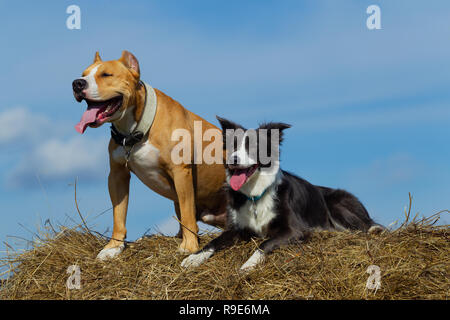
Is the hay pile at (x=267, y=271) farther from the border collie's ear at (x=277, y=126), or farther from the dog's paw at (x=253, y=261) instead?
the border collie's ear at (x=277, y=126)

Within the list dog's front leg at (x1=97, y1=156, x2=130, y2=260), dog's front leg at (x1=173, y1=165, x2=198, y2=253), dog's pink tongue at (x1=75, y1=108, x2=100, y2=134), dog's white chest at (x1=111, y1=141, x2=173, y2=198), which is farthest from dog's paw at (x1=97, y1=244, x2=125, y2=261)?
dog's pink tongue at (x1=75, y1=108, x2=100, y2=134)

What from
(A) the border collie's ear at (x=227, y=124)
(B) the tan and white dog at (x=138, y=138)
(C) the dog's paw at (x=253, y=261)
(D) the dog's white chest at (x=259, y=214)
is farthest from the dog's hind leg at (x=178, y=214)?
(C) the dog's paw at (x=253, y=261)

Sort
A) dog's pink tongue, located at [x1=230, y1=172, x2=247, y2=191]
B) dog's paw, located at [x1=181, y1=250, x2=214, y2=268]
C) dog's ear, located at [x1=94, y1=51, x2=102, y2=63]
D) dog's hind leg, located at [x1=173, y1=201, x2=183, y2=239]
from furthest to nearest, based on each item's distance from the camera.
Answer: dog's hind leg, located at [x1=173, y1=201, x2=183, y2=239], dog's ear, located at [x1=94, y1=51, x2=102, y2=63], dog's pink tongue, located at [x1=230, y1=172, x2=247, y2=191], dog's paw, located at [x1=181, y1=250, x2=214, y2=268]

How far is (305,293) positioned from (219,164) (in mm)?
2394

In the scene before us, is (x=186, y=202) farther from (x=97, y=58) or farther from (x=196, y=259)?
(x=97, y=58)

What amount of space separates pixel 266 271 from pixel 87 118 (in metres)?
2.38

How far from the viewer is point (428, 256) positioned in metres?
4.79

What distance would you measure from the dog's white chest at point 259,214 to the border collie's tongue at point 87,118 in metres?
1.80

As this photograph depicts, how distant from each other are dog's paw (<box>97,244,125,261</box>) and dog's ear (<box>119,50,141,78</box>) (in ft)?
6.18

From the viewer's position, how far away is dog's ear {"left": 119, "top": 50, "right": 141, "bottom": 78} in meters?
5.56

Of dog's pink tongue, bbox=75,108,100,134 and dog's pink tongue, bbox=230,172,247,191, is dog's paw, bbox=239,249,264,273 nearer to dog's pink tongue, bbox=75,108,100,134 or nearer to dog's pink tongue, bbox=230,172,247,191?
dog's pink tongue, bbox=230,172,247,191

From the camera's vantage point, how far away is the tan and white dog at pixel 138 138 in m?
5.36
